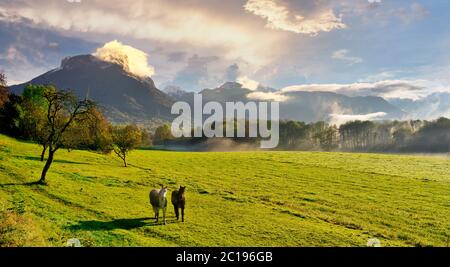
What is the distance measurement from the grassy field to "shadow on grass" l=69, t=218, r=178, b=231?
71 millimetres

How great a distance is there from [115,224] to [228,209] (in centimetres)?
1296

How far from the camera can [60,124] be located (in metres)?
45.1

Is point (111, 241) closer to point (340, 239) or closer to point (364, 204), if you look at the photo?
point (340, 239)

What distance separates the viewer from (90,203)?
34812mm

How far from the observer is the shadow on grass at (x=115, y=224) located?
26400 mm

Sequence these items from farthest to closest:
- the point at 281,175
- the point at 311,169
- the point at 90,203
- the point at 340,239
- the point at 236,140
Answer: the point at 236,140
the point at 311,169
the point at 281,175
the point at 90,203
the point at 340,239

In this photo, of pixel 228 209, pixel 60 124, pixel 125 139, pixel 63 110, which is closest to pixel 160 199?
pixel 228 209

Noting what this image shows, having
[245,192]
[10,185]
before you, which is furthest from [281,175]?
[10,185]

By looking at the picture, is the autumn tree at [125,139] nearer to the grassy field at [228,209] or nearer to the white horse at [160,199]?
the grassy field at [228,209]

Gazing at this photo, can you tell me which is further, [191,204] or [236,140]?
[236,140]

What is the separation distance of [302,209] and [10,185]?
102ft

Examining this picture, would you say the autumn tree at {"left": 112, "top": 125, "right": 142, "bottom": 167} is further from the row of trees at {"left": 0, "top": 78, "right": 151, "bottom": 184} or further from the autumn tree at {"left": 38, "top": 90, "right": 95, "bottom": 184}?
the autumn tree at {"left": 38, "top": 90, "right": 95, "bottom": 184}

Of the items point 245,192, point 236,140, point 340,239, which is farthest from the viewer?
point 236,140

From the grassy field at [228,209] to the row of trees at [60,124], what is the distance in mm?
4905
